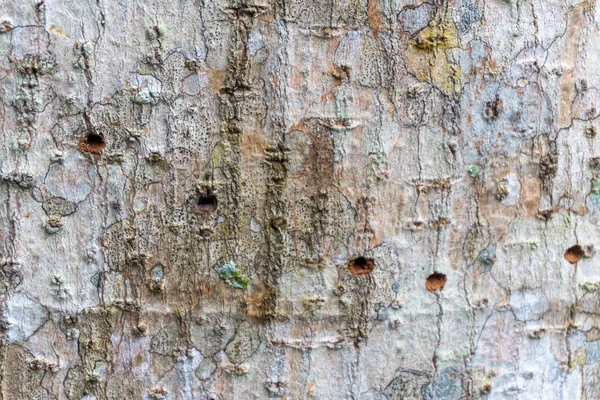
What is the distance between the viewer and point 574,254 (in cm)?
143

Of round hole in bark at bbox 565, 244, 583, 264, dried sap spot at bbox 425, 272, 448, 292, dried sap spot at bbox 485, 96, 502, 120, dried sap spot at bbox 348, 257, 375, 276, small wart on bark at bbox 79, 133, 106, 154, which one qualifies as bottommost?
dried sap spot at bbox 425, 272, 448, 292

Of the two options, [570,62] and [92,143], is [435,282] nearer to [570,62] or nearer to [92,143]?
[570,62]

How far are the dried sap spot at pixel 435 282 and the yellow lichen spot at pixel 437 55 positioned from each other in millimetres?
390

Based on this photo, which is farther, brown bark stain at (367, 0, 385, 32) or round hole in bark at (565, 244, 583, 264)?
round hole in bark at (565, 244, 583, 264)

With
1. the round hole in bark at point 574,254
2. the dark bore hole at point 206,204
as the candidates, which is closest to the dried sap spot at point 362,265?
the dark bore hole at point 206,204

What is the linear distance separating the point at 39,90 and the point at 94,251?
350mm

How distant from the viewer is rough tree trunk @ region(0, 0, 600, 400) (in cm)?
127

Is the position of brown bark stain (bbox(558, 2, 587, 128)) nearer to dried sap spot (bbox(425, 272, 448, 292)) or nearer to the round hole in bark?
the round hole in bark

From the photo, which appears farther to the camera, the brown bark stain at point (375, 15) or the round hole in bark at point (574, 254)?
the round hole in bark at point (574, 254)

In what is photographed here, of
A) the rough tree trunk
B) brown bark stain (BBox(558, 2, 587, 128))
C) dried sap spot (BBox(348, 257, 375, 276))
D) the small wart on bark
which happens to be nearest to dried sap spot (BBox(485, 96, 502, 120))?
the rough tree trunk

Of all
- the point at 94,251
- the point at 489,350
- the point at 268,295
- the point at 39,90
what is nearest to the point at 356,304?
the point at 268,295

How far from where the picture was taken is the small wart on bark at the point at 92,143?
1292 millimetres

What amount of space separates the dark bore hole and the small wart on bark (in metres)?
0.23

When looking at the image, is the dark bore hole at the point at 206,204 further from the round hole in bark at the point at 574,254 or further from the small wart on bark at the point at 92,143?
the round hole in bark at the point at 574,254
